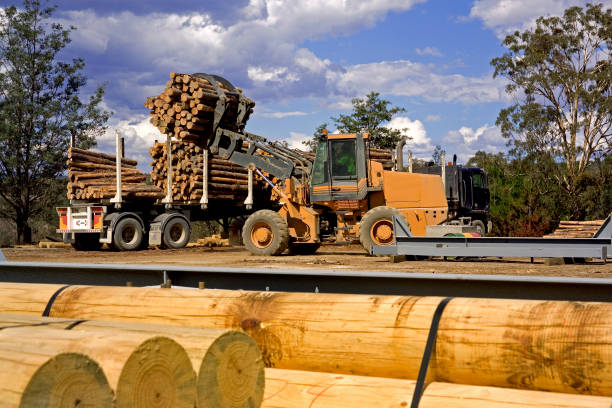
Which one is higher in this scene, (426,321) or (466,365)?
(426,321)

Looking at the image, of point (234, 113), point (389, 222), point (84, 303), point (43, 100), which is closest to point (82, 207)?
point (234, 113)

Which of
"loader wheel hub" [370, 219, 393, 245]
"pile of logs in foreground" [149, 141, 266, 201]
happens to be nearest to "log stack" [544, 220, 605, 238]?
"loader wheel hub" [370, 219, 393, 245]

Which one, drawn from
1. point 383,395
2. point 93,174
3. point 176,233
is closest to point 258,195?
point 176,233

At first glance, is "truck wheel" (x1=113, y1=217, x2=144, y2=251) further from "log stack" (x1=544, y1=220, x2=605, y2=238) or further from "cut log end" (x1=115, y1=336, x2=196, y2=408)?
"cut log end" (x1=115, y1=336, x2=196, y2=408)

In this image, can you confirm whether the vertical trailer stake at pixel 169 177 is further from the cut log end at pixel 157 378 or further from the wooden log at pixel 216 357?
the cut log end at pixel 157 378

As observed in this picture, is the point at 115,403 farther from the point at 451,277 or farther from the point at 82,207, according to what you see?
the point at 82,207

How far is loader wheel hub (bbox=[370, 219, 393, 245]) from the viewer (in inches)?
623

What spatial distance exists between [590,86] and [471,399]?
36749mm

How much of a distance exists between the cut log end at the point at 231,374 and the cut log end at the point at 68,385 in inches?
14.4

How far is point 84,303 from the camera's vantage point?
3.43 metres

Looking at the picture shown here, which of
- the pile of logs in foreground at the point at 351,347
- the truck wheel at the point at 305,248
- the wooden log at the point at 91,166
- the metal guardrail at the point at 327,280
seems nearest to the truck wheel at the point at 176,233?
the wooden log at the point at 91,166

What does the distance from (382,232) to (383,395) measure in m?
13.3

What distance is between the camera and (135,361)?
1.89 meters

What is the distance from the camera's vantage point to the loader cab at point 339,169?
16297 mm
